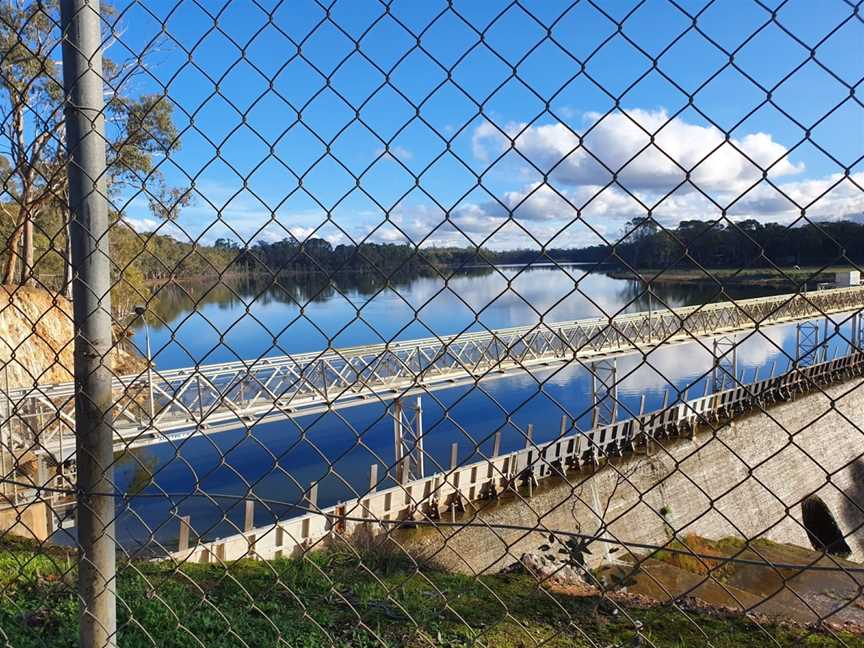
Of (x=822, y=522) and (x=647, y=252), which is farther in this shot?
(x=822, y=522)

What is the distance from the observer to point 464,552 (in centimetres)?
984

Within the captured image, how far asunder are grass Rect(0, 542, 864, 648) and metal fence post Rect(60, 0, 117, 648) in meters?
0.29

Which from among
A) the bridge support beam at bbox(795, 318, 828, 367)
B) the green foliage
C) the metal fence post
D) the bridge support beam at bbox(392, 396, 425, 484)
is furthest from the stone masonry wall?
the green foliage

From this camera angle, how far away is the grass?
6.86ft

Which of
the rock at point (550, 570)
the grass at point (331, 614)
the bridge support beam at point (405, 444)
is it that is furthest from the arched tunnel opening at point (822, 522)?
the grass at point (331, 614)

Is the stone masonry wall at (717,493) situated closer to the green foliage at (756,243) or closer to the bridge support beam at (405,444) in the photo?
the bridge support beam at (405,444)

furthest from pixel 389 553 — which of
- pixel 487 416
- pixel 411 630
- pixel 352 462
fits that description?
pixel 487 416

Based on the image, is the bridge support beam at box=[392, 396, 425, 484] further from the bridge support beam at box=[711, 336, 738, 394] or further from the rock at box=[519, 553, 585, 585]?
Result: the rock at box=[519, 553, 585, 585]

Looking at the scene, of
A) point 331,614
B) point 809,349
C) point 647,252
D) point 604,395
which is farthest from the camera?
point 331,614

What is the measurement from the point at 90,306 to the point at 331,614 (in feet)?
5.49

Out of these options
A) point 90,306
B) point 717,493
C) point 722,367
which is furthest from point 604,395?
point 717,493

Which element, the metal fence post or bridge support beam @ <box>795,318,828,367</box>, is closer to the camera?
bridge support beam @ <box>795,318,828,367</box>

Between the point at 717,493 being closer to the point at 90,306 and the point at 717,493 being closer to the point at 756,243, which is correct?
the point at 756,243

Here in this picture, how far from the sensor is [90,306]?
1.55 m
